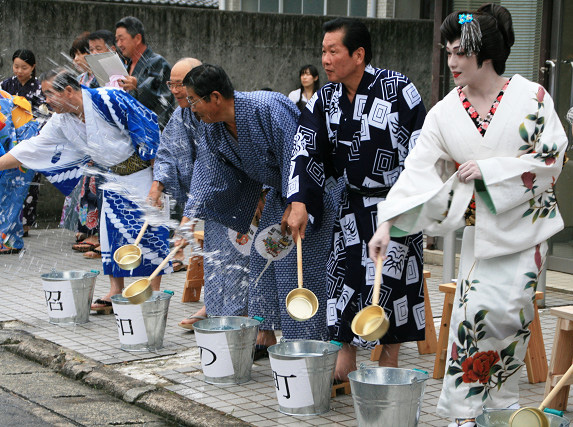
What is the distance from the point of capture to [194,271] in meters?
8.02

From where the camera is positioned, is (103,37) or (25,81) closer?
(103,37)

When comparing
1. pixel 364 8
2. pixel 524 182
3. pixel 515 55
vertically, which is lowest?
pixel 524 182

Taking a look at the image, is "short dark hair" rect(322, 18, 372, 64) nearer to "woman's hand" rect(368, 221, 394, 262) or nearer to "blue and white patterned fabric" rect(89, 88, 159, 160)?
"woman's hand" rect(368, 221, 394, 262)

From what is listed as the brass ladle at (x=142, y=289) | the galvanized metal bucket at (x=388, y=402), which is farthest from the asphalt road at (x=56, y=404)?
the galvanized metal bucket at (x=388, y=402)

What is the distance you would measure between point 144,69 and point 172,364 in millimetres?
3738

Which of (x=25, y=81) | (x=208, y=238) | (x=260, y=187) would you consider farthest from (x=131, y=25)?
(x=25, y=81)

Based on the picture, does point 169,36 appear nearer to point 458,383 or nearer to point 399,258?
point 399,258

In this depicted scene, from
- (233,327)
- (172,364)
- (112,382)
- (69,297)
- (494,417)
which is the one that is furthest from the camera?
(69,297)

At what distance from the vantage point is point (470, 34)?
4.14m

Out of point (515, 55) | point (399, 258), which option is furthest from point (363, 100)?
point (515, 55)

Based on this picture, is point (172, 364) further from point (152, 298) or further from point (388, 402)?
point (388, 402)

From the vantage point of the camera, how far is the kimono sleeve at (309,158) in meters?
5.20

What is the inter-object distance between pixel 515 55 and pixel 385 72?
4.28 meters

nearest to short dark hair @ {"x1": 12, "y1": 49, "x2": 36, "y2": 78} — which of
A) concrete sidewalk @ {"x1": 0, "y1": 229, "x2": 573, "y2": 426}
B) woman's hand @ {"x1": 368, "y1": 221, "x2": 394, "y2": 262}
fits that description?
concrete sidewalk @ {"x1": 0, "y1": 229, "x2": 573, "y2": 426}
